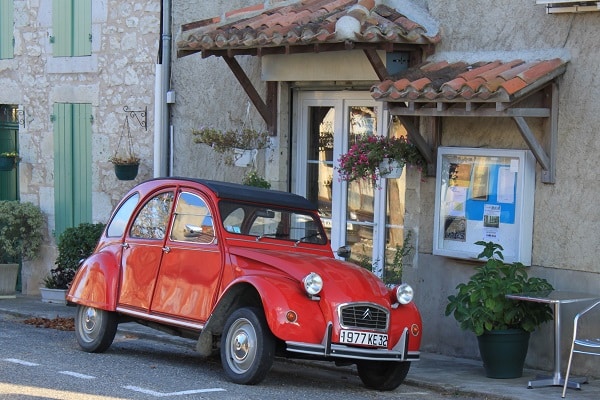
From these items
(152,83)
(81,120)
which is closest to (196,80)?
(152,83)

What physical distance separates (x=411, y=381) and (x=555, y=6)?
356 cm

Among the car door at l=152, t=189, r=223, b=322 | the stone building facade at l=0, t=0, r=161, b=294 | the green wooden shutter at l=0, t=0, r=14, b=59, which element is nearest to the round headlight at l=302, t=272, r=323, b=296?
the car door at l=152, t=189, r=223, b=322

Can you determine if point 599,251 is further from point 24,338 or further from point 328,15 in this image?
point 24,338

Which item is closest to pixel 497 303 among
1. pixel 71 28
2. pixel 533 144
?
pixel 533 144

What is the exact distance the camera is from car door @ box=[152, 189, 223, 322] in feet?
30.8

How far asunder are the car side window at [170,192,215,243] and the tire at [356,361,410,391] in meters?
1.68

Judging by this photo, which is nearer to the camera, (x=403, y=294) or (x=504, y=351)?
(x=403, y=294)

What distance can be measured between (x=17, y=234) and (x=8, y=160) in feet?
3.88

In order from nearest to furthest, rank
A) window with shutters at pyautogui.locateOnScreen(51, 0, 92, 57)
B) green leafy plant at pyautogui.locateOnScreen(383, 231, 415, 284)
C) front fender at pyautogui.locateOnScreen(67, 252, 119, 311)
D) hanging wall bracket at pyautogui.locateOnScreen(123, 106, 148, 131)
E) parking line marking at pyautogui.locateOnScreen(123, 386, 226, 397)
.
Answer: parking line marking at pyautogui.locateOnScreen(123, 386, 226, 397) < front fender at pyautogui.locateOnScreen(67, 252, 119, 311) < green leafy plant at pyautogui.locateOnScreen(383, 231, 415, 284) < hanging wall bracket at pyautogui.locateOnScreen(123, 106, 148, 131) < window with shutters at pyautogui.locateOnScreen(51, 0, 92, 57)

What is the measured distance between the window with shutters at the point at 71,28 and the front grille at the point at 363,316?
811cm

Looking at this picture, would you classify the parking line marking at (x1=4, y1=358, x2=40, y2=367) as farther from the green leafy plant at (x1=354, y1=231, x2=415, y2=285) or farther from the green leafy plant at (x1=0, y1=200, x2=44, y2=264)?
the green leafy plant at (x1=0, y1=200, x2=44, y2=264)

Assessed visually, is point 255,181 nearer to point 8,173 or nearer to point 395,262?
point 395,262

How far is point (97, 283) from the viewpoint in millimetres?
10461

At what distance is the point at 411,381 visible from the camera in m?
9.60
